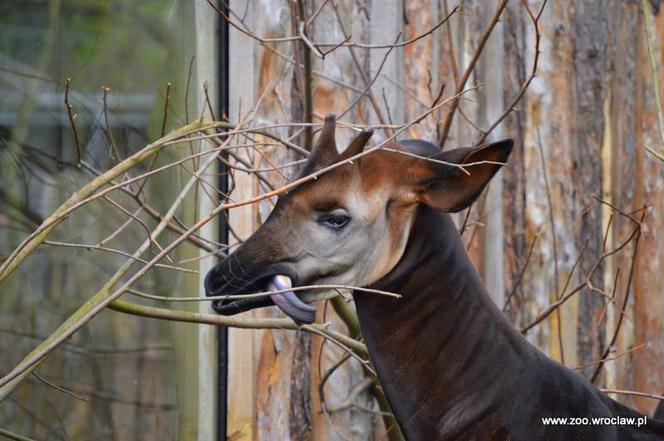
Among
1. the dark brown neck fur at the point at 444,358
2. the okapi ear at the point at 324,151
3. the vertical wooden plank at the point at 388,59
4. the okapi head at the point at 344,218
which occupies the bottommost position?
the dark brown neck fur at the point at 444,358

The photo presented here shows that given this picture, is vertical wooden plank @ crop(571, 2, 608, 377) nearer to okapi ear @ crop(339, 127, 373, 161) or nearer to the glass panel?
the glass panel

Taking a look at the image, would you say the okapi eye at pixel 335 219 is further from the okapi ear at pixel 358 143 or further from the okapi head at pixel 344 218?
the okapi ear at pixel 358 143

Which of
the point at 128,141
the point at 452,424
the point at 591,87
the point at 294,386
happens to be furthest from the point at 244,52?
the point at 591,87

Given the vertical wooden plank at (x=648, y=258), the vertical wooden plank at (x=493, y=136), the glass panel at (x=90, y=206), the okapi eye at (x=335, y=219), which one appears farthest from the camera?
the vertical wooden plank at (x=648, y=258)

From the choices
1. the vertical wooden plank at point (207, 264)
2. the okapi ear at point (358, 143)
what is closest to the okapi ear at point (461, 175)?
the okapi ear at point (358, 143)

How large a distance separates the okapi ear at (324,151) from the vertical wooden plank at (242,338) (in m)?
1.12

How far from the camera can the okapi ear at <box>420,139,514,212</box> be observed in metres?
2.45

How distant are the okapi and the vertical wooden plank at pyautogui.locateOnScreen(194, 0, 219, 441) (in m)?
1.21

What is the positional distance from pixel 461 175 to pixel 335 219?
312mm

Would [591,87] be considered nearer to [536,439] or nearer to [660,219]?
[660,219]

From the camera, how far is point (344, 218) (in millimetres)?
2566

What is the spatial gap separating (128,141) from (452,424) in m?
1.60

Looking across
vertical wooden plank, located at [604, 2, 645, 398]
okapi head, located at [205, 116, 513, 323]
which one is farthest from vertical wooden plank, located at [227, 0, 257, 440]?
vertical wooden plank, located at [604, 2, 645, 398]

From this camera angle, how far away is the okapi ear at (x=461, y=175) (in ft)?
8.04
